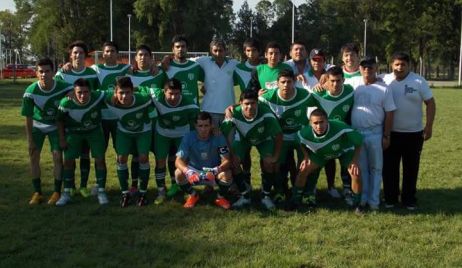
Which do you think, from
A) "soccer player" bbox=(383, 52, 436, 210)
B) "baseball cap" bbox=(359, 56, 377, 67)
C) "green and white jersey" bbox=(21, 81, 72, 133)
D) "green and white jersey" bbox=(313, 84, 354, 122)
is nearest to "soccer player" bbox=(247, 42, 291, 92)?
"green and white jersey" bbox=(313, 84, 354, 122)

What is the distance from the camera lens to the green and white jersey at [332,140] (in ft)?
21.0

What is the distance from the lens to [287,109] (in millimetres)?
6824

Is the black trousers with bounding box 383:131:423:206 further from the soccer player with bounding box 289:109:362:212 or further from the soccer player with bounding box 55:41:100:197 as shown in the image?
the soccer player with bounding box 55:41:100:197

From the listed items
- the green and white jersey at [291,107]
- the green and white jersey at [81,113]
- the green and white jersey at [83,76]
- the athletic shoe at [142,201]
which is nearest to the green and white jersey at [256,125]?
the green and white jersey at [291,107]

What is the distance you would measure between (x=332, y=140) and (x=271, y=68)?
1.43m

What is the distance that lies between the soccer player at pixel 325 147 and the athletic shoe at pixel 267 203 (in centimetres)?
23

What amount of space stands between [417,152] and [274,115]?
1818 mm

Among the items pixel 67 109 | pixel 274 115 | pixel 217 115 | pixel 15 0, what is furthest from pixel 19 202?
pixel 15 0

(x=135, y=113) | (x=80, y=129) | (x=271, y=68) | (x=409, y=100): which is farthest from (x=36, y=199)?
(x=409, y=100)

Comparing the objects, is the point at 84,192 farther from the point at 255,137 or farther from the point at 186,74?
the point at 255,137

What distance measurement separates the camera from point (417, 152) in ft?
21.8

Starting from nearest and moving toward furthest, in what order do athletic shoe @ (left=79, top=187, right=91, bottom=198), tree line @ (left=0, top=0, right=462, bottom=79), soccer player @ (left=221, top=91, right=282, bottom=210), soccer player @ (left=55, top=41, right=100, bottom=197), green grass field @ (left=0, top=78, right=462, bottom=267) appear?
green grass field @ (left=0, top=78, right=462, bottom=267) < soccer player @ (left=221, top=91, right=282, bottom=210) < soccer player @ (left=55, top=41, right=100, bottom=197) < athletic shoe @ (left=79, top=187, right=91, bottom=198) < tree line @ (left=0, top=0, right=462, bottom=79)

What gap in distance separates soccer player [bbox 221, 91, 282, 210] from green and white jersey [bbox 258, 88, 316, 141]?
0.18 meters

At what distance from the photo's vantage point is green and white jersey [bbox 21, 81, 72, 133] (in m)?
6.67
